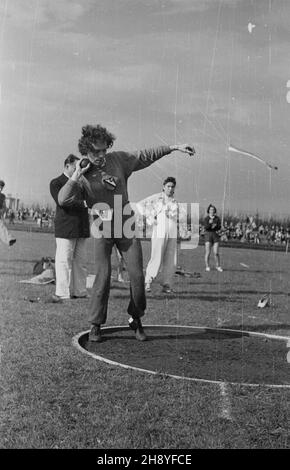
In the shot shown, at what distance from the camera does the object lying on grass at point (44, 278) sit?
1292 centimetres

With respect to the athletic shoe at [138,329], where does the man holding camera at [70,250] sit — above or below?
above

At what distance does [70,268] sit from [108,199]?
4.14 m

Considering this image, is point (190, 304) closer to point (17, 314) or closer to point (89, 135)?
point (17, 314)

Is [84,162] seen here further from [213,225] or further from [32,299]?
[213,225]

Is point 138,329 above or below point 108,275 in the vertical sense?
below

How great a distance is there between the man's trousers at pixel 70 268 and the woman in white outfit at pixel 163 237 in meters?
1.75

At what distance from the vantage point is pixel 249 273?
18812 mm

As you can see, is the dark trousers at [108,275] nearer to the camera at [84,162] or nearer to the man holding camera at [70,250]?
the camera at [84,162]

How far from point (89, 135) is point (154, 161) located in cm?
79

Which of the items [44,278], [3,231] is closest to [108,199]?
[44,278]

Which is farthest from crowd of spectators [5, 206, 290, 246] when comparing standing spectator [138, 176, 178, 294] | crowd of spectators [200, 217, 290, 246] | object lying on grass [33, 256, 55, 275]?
standing spectator [138, 176, 178, 294]

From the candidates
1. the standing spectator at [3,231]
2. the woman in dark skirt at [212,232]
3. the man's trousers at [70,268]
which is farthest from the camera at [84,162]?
the woman in dark skirt at [212,232]

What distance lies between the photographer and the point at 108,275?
7.68 m
